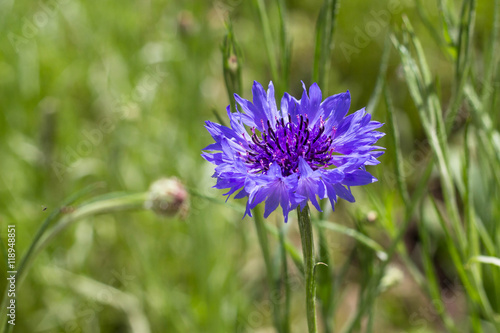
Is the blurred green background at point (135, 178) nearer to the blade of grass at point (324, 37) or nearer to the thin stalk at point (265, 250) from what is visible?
the blade of grass at point (324, 37)

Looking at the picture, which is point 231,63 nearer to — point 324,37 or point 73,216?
point 324,37

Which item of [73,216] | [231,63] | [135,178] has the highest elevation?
[135,178]

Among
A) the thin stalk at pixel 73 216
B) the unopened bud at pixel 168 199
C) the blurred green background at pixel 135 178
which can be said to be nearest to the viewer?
the thin stalk at pixel 73 216

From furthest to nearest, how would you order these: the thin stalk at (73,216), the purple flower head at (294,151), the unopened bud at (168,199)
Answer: the unopened bud at (168,199) < the thin stalk at (73,216) < the purple flower head at (294,151)

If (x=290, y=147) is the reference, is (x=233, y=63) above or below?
above

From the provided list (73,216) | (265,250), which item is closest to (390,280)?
(265,250)

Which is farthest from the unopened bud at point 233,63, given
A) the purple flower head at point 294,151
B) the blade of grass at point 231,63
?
the purple flower head at point 294,151

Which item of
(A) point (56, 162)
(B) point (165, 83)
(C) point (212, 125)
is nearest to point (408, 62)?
(C) point (212, 125)

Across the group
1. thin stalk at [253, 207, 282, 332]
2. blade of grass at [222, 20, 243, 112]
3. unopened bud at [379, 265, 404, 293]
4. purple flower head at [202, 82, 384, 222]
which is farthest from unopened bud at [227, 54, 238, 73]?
unopened bud at [379, 265, 404, 293]

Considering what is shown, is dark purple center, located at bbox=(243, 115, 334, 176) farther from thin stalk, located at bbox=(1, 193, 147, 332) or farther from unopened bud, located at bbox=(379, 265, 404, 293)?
unopened bud, located at bbox=(379, 265, 404, 293)
